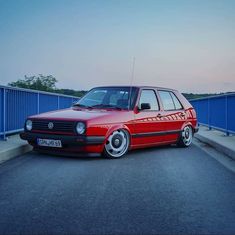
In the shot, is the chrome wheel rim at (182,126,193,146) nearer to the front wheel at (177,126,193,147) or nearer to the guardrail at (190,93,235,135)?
the front wheel at (177,126,193,147)

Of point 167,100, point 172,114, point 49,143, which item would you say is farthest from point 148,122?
point 49,143

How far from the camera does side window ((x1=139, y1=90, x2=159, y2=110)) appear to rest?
9117 millimetres

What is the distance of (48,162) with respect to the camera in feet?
24.0

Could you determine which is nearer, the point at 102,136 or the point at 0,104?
the point at 102,136

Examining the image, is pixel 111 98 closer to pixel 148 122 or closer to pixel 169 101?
pixel 148 122

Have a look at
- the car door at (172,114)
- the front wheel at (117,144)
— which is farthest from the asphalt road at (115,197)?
the car door at (172,114)

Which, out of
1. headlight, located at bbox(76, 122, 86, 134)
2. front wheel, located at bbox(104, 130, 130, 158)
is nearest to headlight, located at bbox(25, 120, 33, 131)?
headlight, located at bbox(76, 122, 86, 134)

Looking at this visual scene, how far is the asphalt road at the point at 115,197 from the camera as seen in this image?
371cm

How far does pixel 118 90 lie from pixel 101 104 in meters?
0.53

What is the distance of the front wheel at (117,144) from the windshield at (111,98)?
2.34ft

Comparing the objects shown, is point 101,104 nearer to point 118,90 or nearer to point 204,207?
point 118,90

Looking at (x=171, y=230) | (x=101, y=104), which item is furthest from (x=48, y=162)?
(x=171, y=230)

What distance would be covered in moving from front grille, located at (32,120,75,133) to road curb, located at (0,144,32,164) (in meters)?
0.58

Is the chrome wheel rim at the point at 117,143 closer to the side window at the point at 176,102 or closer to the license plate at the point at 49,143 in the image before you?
the license plate at the point at 49,143
